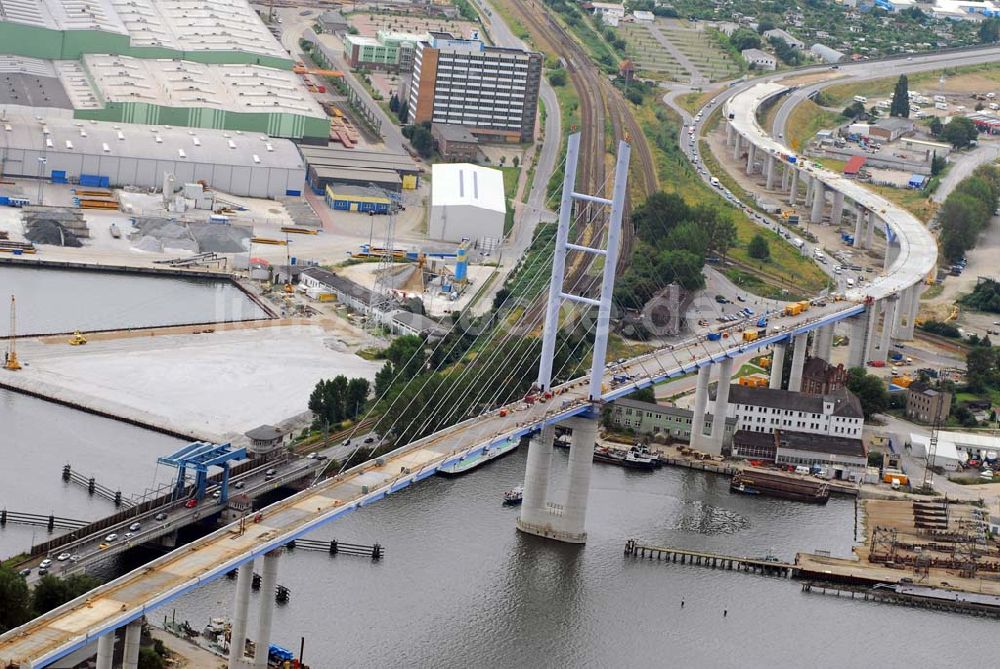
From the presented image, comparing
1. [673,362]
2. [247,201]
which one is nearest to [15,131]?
[247,201]

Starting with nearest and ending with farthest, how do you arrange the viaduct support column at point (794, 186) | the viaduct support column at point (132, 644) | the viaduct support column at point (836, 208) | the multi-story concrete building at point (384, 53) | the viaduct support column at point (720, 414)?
1. the viaduct support column at point (132, 644)
2. the viaduct support column at point (720, 414)
3. the viaduct support column at point (836, 208)
4. the viaduct support column at point (794, 186)
5. the multi-story concrete building at point (384, 53)

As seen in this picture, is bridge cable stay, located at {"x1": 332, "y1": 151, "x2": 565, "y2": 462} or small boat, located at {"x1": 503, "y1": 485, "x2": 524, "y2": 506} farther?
bridge cable stay, located at {"x1": 332, "y1": 151, "x2": 565, "y2": 462}

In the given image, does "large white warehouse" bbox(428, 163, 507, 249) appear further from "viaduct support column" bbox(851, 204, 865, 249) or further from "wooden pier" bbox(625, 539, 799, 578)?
"wooden pier" bbox(625, 539, 799, 578)

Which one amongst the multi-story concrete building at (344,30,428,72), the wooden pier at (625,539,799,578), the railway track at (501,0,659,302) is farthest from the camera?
the multi-story concrete building at (344,30,428,72)

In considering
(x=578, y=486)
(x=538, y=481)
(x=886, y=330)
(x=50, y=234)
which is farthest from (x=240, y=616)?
(x=50, y=234)

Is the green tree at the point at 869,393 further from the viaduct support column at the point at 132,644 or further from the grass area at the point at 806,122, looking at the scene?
the grass area at the point at 806,122

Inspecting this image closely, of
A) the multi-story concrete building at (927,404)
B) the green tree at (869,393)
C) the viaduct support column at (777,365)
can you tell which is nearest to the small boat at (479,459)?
the viaduct support column at (777,365)

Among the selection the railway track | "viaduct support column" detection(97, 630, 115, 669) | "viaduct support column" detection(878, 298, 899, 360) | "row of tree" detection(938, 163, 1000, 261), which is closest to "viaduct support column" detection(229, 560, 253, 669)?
"viaduct support column" detection(97, 630, 115, 669)
